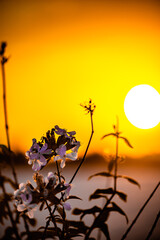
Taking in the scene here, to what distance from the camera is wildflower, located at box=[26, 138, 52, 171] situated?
1.02 m

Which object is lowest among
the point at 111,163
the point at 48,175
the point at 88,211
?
the point at 88,211

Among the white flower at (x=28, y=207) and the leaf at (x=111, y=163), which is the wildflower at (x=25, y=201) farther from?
the leaf at (x=111, y=163)

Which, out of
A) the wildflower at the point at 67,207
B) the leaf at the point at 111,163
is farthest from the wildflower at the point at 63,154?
the leaf at the point at 111,163

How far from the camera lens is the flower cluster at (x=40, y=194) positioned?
0.96m

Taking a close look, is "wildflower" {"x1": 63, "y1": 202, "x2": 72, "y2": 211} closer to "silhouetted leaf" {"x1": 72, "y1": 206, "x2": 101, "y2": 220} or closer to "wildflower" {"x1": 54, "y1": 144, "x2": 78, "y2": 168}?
"wildflower" {"x1": 54, "y1": 144, "x2": 78, "y2": 168}

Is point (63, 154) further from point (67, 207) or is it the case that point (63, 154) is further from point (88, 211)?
point (88, 211)

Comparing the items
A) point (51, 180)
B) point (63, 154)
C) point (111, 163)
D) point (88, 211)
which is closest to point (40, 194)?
point (51, 180)

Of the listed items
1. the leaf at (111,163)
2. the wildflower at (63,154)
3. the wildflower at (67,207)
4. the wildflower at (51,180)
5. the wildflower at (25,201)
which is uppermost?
the wildflower at (63,154)

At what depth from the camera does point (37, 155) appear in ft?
3.35

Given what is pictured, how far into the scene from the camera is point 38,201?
0.98 meters

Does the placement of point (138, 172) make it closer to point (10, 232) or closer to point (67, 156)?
point (10, 232)

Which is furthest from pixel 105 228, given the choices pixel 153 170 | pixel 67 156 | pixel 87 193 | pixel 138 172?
pixel 153 170

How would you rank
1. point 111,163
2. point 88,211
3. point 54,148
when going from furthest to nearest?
1. point 111,163
2. point 88,211
3. point 54,148

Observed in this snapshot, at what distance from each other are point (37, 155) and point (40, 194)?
13 centimetres
